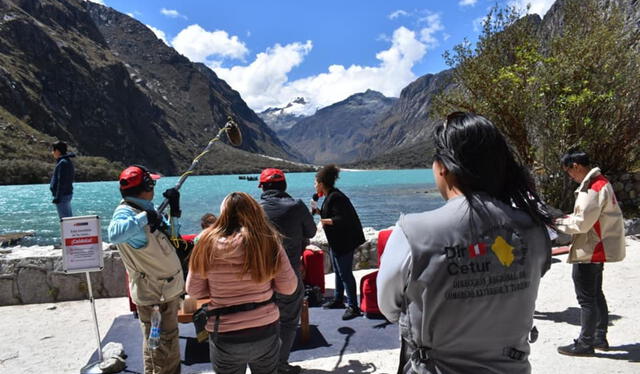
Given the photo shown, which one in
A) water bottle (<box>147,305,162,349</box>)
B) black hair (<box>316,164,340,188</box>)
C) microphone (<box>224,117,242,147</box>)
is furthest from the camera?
black hair (<box>316,164,340,188</box>)

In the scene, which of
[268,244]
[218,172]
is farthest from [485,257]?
[218,172]

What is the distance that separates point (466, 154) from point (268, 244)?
4.70 ft

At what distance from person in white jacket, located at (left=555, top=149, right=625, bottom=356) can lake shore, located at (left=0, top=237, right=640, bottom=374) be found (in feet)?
1.22

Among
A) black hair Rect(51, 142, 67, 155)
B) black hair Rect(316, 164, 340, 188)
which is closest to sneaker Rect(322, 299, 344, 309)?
black hair Rect(316, 164, 340, 188)

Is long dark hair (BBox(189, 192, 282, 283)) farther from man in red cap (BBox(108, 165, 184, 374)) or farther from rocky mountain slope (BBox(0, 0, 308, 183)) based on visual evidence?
rocky mountain slope (BBox(0, 0, 308, 183))

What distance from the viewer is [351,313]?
5.49m

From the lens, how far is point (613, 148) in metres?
11.8

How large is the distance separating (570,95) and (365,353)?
384 inches

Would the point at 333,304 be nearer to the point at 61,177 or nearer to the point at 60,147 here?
the point at 61,177

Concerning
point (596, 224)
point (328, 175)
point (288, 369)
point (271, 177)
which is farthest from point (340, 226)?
point (596, 224)

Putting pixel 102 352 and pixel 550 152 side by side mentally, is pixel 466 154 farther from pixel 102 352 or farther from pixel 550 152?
pixel 550 152

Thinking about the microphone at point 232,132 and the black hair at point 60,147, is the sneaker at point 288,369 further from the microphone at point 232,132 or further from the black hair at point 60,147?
the black hair at point 60,147

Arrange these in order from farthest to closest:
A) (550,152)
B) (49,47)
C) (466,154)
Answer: (49,47), (550,152), (466,154)

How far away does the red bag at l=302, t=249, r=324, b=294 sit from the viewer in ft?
20.4
